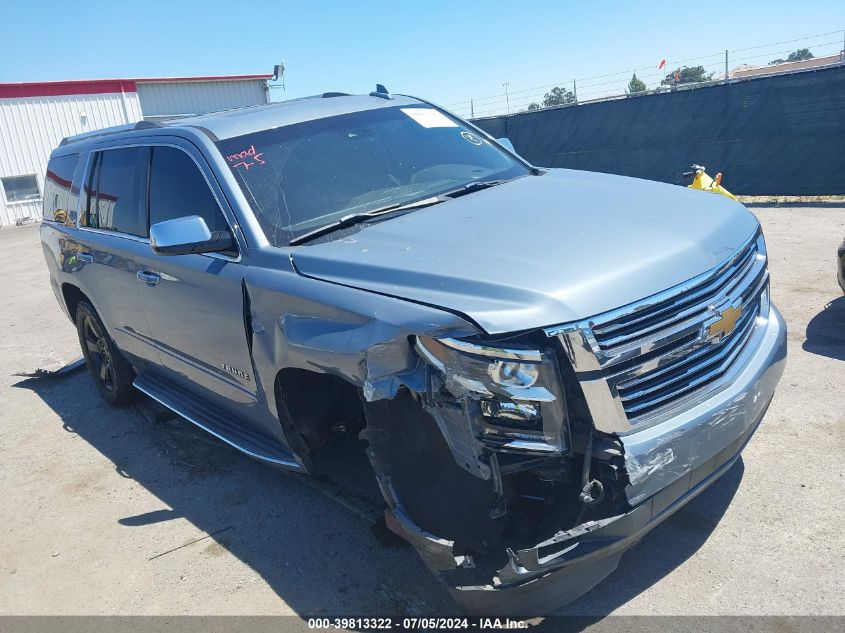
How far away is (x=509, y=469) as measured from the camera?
2.21 meters

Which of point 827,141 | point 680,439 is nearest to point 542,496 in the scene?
point 680,439

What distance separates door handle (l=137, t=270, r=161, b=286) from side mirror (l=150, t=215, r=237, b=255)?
0.79 m

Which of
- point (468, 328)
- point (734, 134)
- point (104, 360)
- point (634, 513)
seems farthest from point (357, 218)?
point (734, 134)

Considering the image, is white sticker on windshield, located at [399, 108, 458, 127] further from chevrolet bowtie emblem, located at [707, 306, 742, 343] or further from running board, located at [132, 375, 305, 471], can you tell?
chevrolet bowtie emblem, located at [707, 306, 742, 343]

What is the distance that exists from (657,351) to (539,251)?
0.54 m

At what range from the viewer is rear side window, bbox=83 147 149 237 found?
13.6 feet

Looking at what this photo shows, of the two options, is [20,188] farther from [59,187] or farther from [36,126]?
[59,187]

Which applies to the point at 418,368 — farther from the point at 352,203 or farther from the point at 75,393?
the point at 75,393

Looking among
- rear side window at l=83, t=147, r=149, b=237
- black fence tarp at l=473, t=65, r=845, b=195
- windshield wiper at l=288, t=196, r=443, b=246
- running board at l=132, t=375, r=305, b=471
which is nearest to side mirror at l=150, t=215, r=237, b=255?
windshield wiper at l=288, t=196, r=443, b=246

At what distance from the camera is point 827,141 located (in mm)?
10703

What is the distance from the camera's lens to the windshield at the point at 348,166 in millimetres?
3188

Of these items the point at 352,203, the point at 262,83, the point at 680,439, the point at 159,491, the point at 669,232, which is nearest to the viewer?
the point at 680,439

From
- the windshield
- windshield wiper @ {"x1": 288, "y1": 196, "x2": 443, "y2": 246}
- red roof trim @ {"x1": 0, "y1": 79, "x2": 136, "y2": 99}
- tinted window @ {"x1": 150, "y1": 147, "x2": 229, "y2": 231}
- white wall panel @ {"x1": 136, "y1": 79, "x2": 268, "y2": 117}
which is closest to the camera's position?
windshield wiper @ {"x1": 288, "y1": 196, "x2": 443, "y2": 246}

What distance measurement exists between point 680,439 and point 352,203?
1867 millimetres
